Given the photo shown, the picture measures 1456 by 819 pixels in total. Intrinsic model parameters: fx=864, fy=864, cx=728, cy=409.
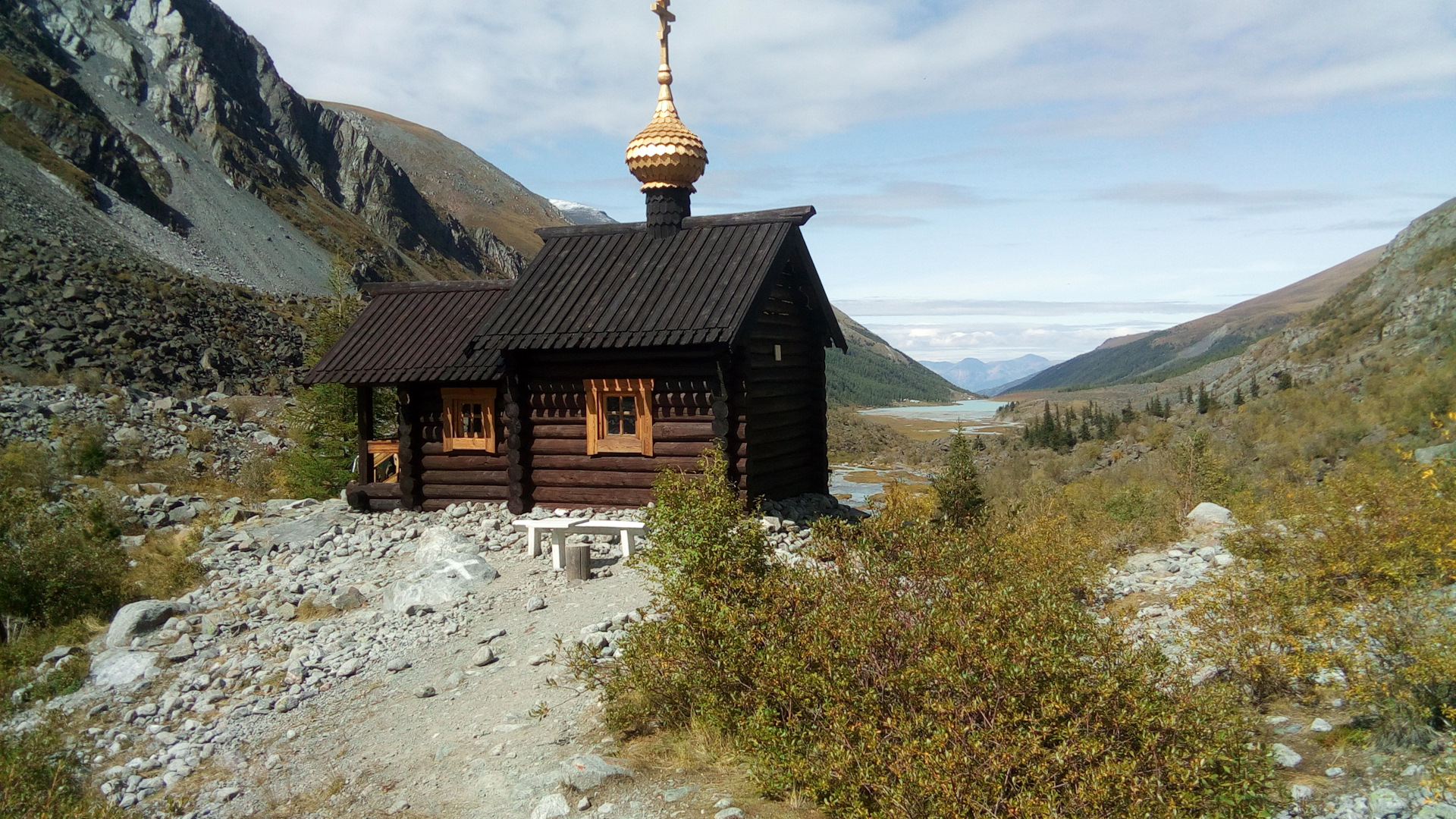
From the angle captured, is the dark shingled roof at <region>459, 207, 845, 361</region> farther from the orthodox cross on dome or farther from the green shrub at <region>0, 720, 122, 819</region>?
the green shrub at <region>0, 720, 122, 819</region>

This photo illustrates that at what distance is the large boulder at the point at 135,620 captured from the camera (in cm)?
1121

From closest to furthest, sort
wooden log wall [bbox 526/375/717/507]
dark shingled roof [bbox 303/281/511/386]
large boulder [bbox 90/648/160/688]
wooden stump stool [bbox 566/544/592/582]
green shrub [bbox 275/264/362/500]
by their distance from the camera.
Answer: large boulder [bbox 90/648/160/688] < wooden stump stool [bbox 566/544/592/582] < wooden log wall [bbox 526/375/717/507] < dark shingled roof [bbox 303/281/511/386] < green shrub [bbox 275/264/362/500]

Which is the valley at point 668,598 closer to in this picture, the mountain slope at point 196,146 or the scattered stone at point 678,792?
the scattered stone at point 678,792

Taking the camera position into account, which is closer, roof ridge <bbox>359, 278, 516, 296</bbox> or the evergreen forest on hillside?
roof ridge <bbox>359, 278, 516, 296</bbox>

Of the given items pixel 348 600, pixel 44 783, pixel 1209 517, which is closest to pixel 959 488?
pixel 1209 517

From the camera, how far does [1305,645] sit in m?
7.40

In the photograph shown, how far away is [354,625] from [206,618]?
240cm

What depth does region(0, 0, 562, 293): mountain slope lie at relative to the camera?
158 feet

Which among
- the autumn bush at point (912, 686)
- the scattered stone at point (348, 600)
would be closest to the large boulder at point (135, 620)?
the scattered stone at point (348, 600)

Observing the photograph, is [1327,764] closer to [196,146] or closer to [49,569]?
[49,569]

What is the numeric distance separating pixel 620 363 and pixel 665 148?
4.07m

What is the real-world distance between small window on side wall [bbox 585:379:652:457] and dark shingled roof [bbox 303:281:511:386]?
205 centimetres

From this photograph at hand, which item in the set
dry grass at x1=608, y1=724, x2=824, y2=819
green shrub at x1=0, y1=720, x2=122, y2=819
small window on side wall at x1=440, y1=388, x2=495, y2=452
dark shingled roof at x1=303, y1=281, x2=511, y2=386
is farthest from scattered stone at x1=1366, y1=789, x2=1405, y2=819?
small window on side wall at x1=440, y1=388, x2=495, y2=452

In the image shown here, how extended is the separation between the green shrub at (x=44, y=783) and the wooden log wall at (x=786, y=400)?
8521mm
